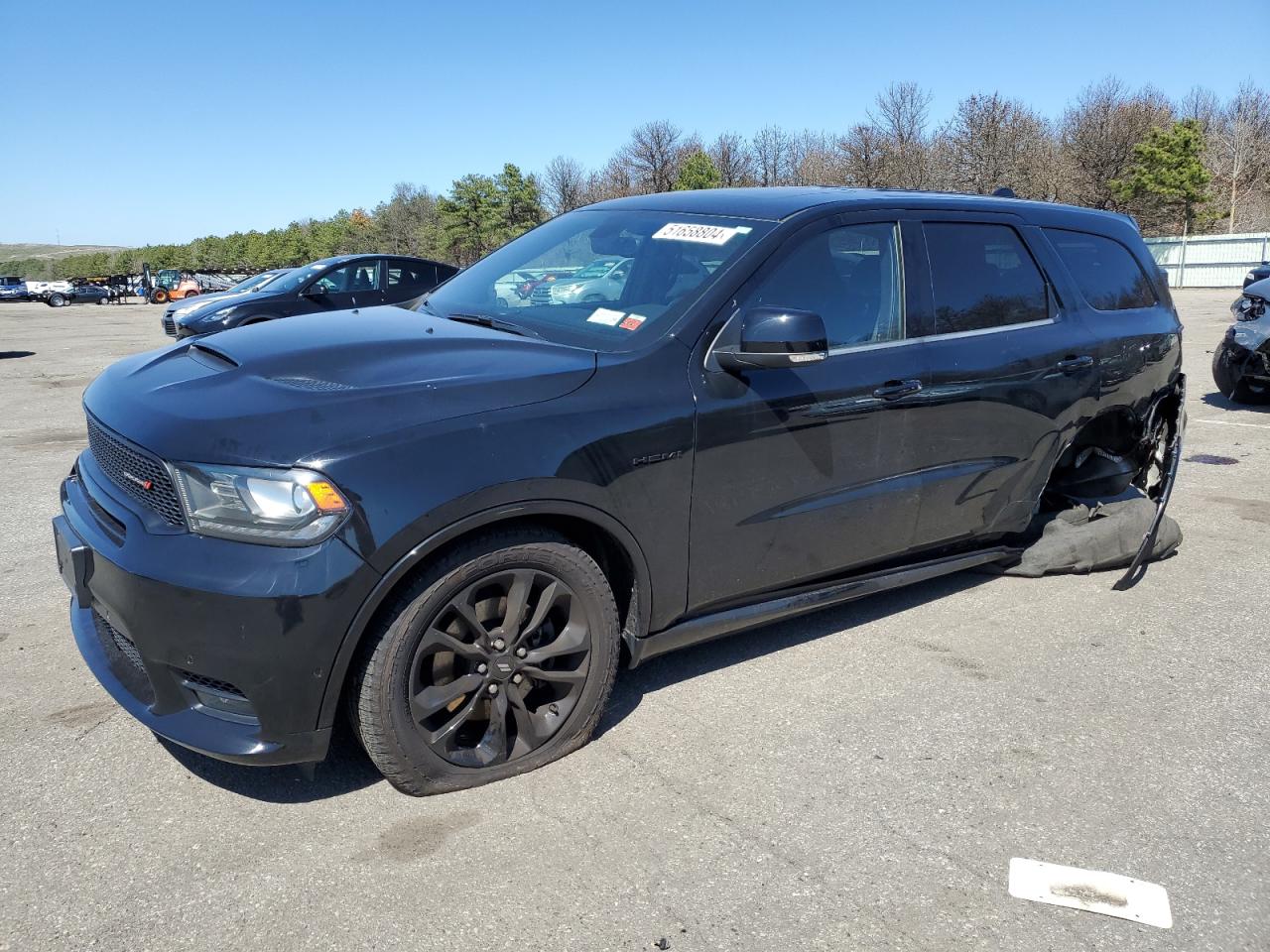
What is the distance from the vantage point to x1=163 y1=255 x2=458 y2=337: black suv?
13.3 meters

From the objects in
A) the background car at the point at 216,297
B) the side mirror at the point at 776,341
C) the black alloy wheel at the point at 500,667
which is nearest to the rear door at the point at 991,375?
the side mirror at the point at 776,341

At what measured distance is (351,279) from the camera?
14.4m

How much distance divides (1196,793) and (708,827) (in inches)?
60.6

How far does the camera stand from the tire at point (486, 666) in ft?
9.02

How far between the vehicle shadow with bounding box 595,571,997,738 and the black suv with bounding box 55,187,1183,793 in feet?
1.27

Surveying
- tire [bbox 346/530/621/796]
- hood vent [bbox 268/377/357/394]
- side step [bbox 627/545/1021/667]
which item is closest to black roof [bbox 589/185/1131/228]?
side step [bbox 627/545/1021/667]

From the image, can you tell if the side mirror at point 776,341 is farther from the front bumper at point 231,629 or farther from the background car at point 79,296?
the background car at point 79,296

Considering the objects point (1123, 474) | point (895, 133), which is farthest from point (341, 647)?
point (895, 133)

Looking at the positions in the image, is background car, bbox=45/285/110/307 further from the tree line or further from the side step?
the side step

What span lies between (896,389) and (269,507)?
2313 millimetres

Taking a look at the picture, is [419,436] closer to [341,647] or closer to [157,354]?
[341,647]

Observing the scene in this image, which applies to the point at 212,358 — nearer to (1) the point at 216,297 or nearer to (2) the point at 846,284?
(2) the point at 846,284

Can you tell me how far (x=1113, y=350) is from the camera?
15.5ft

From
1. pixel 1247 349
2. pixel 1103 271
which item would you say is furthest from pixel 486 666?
pixel 1247 349
